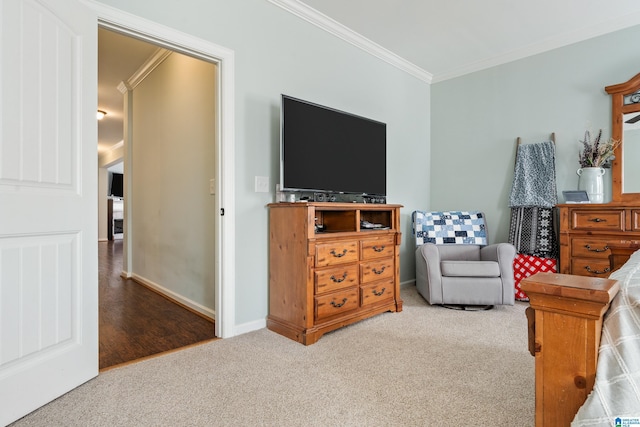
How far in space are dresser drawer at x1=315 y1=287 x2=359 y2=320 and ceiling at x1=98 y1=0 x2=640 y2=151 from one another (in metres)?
2.21

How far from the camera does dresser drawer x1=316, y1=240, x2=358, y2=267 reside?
230cm

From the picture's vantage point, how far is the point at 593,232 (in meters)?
2.82

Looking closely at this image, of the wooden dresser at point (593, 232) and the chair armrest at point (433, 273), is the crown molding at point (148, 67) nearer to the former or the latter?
the chair armrest at point (433, 273)

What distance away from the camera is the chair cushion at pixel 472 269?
2.85 m

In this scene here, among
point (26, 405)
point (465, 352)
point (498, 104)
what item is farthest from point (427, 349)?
point (498, 104)

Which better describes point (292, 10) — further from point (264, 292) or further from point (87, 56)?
point (264, 292)

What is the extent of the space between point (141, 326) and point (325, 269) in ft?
4.82

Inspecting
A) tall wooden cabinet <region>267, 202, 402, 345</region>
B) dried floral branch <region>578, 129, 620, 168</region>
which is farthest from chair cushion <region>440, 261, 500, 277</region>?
dried floral branch <region>578, 129, 620, 168</region>

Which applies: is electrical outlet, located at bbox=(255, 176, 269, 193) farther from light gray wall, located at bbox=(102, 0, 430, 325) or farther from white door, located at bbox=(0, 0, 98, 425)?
white door, located at bbox=(0, 0, 98, 425)

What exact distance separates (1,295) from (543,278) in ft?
6.21

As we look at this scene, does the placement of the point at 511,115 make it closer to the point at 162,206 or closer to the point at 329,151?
the point at 329,151

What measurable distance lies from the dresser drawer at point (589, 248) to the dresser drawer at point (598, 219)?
10 centimetres

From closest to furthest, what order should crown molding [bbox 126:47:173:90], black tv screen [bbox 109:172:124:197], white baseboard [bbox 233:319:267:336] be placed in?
white baseboard [bbox 233:319:267:336], crown molding [bbox 126:47:173:90], black tv screen [bbox 109:172:124:197]

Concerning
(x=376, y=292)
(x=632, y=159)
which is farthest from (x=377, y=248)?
(x=632, y=159)
